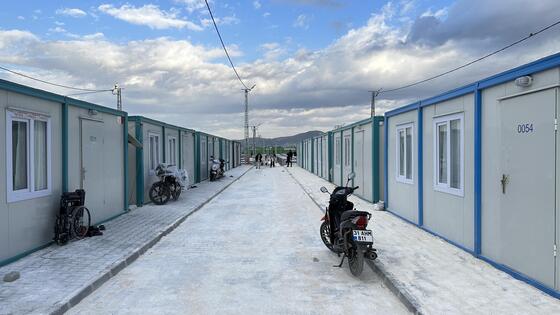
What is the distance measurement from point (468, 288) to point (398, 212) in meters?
6.03

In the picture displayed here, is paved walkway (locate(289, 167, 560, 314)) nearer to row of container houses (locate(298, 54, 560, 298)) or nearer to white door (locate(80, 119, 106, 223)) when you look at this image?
row of container houses (locate(298, 54, 560, 298))

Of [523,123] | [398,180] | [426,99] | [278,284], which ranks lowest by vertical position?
[278,284]

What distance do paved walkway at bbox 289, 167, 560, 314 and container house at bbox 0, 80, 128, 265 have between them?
209 inches

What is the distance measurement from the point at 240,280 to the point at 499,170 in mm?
3715

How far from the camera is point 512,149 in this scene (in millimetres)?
6055

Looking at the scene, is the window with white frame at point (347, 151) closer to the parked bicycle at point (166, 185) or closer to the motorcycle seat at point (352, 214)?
the parked bicycle at point (166, 185)

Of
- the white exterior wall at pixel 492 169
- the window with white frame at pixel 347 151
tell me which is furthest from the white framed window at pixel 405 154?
the window with white frame at pixel 347 151

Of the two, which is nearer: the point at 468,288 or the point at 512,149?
the point at 468,288

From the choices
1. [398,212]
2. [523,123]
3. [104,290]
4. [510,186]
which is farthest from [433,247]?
[104,290]

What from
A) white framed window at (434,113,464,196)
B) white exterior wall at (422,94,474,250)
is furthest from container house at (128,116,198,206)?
white framed window at (434,113,464,196)

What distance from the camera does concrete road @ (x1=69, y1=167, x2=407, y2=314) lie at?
5.21m

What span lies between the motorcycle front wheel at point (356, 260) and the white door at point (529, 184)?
1.88 metres

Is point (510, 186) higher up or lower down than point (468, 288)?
higher up

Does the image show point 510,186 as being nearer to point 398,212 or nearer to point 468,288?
point 468,288
